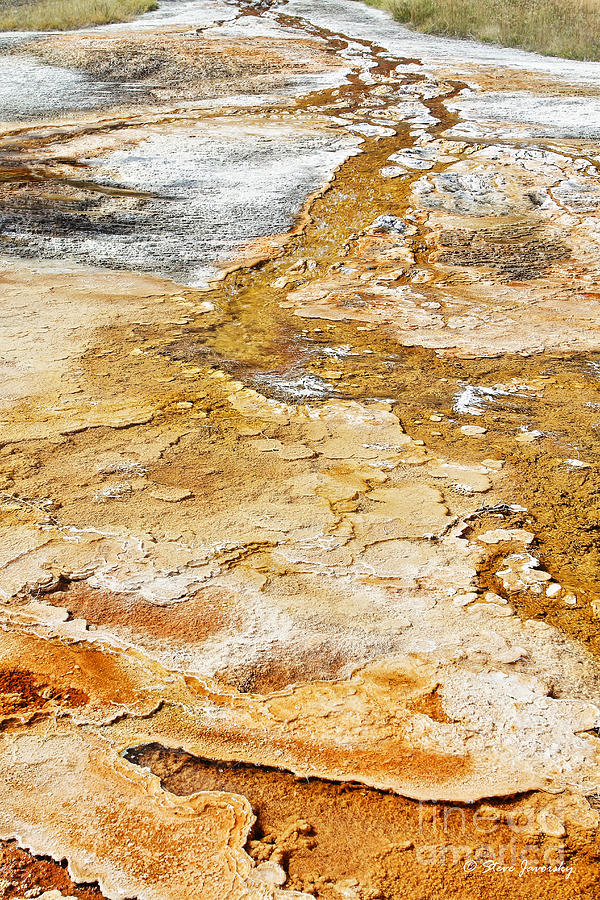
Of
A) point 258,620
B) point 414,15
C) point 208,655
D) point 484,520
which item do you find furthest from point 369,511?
point 414,15

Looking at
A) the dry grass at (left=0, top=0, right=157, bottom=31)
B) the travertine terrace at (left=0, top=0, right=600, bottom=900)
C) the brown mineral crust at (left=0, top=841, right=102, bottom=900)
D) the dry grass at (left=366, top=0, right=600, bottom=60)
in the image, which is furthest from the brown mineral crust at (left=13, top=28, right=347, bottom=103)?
the brown mineral crust at (left=0, top=841, right=102, bottom=900)

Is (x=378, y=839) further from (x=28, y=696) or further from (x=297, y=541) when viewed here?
(x=297, y=541)

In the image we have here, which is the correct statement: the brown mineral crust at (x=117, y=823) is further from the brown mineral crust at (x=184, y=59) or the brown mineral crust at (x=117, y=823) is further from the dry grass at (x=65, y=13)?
the dry grass at (x=65, y=13)

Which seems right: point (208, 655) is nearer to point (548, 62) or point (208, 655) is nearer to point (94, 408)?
point (94, 408)

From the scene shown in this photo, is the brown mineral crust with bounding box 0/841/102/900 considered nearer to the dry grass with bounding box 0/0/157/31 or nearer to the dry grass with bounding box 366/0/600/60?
the dry grass with bounding box 366/0/600/60

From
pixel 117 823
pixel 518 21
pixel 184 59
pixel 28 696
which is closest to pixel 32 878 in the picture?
pixel 117 823
